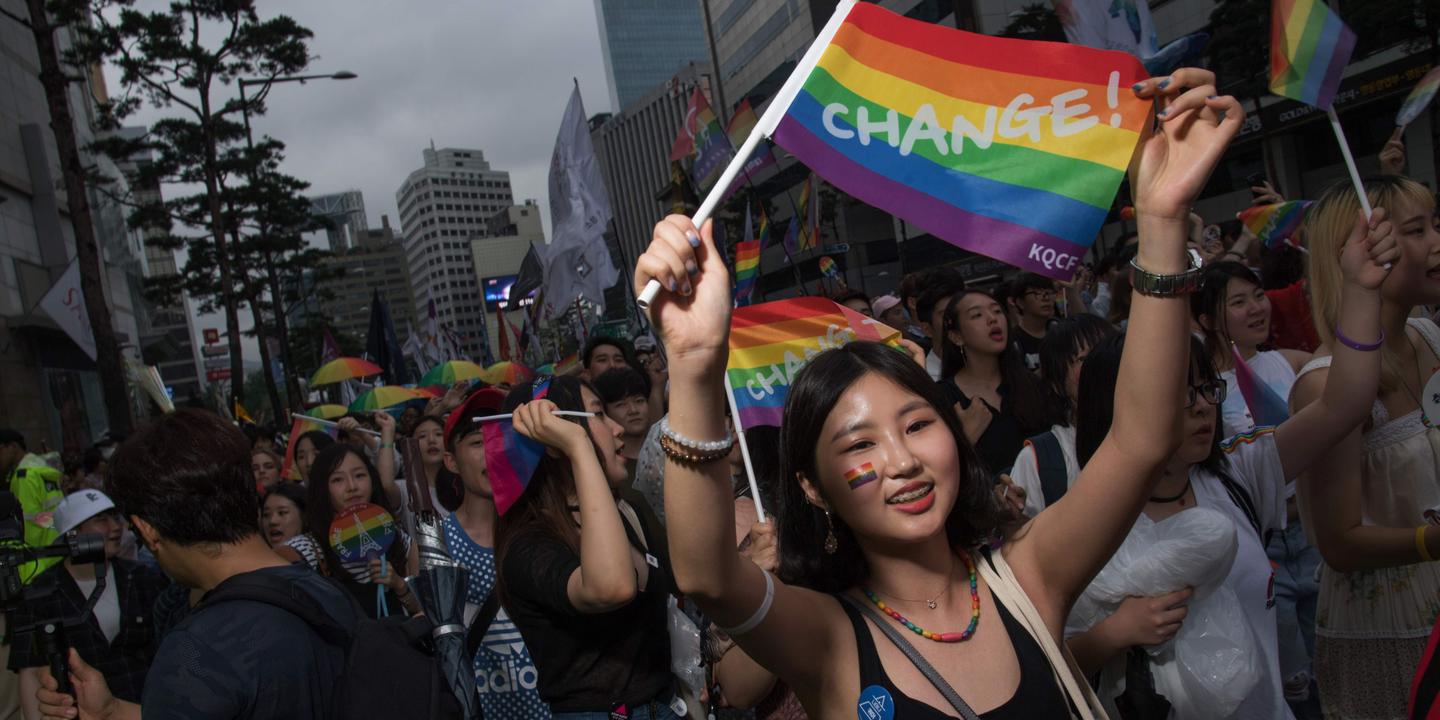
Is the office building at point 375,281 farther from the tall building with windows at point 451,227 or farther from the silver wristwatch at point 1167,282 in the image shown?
the silver wristwatch at point 1167,282

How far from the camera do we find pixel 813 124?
6.88 feet

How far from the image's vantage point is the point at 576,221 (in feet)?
33.0

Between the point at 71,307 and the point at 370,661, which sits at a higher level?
the point at 71,307

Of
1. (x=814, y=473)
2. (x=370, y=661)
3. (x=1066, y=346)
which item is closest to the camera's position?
(x=814, y=473)

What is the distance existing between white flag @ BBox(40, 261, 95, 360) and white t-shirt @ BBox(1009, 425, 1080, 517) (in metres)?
14.1

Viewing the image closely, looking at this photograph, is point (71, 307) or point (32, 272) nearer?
point (71, 307)

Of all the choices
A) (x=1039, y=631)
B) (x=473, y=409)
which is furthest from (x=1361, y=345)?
(x=473, y=409)

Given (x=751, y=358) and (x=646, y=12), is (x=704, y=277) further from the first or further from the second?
(x=646, y=12)

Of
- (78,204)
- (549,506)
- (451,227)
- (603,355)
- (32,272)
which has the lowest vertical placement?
(549,506)

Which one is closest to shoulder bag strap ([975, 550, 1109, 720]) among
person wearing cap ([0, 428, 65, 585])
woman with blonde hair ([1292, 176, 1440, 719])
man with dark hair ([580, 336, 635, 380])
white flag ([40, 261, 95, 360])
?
woman with blonde hair ([1292, 176, 1440, 719])

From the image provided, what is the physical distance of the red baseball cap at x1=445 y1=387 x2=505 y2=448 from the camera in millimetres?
3818

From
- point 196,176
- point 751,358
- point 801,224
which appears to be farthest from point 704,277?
point 196,176

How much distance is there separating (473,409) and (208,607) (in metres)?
1.61

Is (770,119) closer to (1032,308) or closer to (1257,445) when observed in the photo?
(1257,445)
